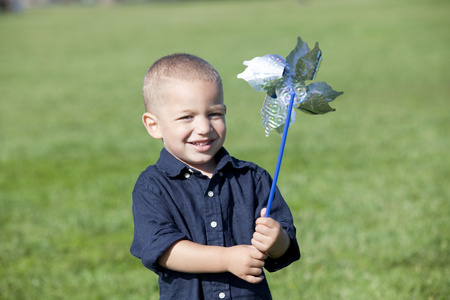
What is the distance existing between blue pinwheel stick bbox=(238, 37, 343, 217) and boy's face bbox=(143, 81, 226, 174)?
0.61 ft

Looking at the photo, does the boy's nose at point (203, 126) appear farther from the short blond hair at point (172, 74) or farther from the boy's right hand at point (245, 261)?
the boy's right hand at point (245, 261)

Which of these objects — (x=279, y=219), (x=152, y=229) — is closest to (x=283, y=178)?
(x=279, y=219)

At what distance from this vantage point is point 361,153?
7.67m

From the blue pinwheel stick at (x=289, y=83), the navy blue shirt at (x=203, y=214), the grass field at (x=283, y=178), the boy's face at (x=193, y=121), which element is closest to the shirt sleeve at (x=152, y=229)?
the navy blue shirt at (x=203, y=214)

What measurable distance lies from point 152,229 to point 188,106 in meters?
0.46

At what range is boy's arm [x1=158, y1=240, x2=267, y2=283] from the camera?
2.09m

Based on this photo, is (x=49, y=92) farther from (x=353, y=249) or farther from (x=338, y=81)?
(x=353, y=249)

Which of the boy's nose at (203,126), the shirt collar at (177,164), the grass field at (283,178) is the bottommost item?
the grass field at (283,178)

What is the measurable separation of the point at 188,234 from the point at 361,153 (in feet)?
18.7

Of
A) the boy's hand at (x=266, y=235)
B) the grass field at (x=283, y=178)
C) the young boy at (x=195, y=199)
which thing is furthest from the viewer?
the grass field at (x=283, y=178)

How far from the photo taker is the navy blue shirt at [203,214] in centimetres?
224

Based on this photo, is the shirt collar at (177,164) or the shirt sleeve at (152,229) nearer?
the shirt sleeve at (152,229)

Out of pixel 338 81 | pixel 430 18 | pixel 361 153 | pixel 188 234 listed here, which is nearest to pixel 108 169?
pixel 361 153

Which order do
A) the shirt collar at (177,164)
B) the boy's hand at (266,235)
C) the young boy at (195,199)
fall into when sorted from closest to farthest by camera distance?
the boy's hand at (266,235)
the young boy at (195,199)
the shirt collar at (177,164)
